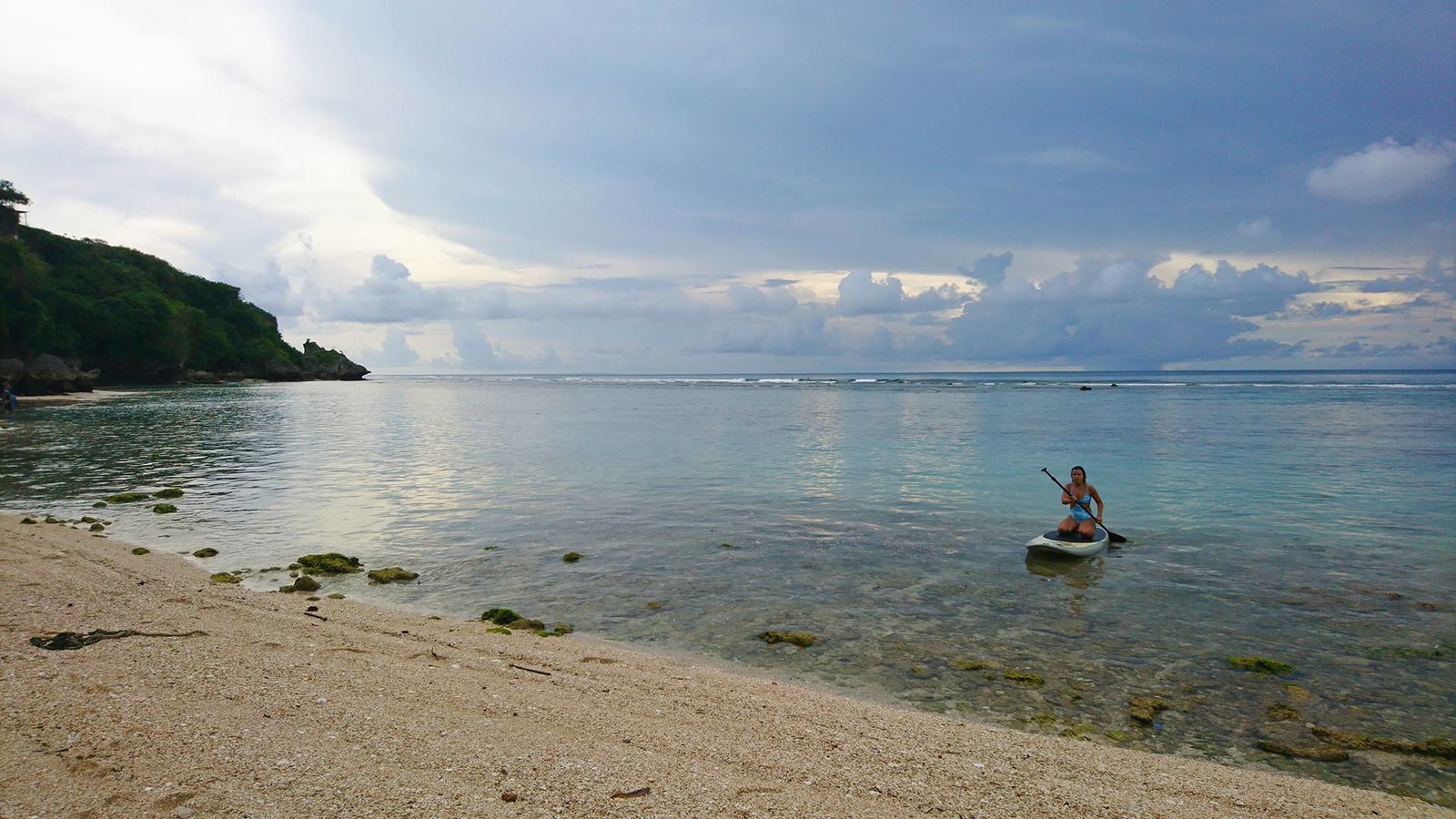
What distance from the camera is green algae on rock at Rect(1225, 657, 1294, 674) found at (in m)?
9.90

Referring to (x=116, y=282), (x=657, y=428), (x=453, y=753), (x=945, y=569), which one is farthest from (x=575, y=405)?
(x=116, y=282)

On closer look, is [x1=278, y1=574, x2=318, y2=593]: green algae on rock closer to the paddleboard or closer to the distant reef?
the paddleboard

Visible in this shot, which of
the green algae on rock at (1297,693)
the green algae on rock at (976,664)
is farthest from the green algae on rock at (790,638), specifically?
the green algae on rock at (1297,693)

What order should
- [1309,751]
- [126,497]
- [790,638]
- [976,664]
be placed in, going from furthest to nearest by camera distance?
[126,497] < [790,638] < [976,664] < [1309,751]

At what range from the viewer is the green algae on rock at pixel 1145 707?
8.45m

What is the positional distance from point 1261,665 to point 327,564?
15.9 meters

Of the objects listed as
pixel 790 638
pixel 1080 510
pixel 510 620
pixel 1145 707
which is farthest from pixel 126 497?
pixel 1080 510

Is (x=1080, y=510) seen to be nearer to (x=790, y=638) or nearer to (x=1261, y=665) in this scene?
(x=1261, y=665)

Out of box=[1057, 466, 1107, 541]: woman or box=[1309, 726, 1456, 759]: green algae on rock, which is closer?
box=[1309, 726, 1456, 759]: green algae on rock

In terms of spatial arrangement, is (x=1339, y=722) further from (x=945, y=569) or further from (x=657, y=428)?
(x=657, y=428)

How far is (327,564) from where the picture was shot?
1432cm

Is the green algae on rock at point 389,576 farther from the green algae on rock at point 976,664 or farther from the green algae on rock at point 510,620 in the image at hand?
the green algae on rock at point 976,664

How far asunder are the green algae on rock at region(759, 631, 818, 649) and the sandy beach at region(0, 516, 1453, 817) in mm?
1584

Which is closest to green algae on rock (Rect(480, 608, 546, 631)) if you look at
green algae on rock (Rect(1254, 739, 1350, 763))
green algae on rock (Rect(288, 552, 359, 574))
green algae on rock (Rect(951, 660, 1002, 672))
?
green algae on rock (Rect(288, 552, 359, 574))
